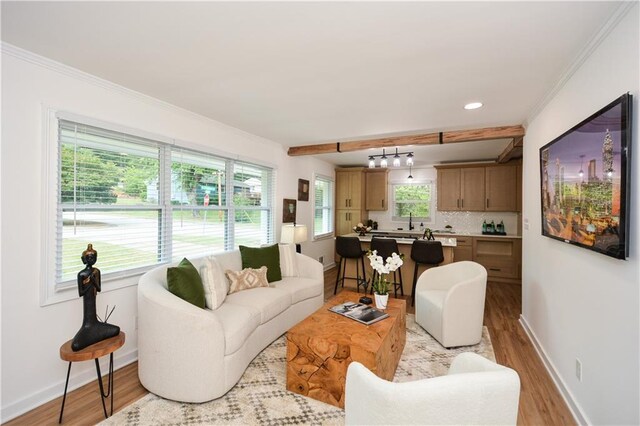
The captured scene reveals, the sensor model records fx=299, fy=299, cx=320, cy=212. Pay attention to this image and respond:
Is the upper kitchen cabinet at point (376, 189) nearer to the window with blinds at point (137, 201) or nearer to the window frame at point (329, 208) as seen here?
the window frame at point (329, 208)

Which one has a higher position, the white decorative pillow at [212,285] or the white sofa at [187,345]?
the white decorative pillow at [212,285]

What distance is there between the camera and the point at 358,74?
237 cm

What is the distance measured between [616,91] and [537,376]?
2250mm

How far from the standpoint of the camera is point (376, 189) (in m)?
7.21

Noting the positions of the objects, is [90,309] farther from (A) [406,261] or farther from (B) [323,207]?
(B) [323,207]

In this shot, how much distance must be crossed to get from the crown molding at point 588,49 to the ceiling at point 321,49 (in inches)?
1.1

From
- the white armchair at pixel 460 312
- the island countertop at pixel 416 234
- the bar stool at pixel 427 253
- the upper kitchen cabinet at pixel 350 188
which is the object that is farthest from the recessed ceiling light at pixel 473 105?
the upper kitchen cabinet at pixel 350 188

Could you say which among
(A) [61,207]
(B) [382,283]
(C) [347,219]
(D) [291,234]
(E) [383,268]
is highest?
(A) [61,207]

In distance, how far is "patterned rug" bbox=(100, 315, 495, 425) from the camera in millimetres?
1981

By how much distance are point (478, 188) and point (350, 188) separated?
9.03 feet

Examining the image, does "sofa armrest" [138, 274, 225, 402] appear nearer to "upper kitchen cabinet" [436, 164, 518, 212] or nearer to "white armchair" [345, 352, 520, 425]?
"white armchair" [345, 352, 520, 425]

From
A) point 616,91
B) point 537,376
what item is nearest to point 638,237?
point 616,91

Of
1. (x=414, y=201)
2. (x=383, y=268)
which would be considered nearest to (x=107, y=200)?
(x=383, y=268)

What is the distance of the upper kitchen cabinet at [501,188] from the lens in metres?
5.97
